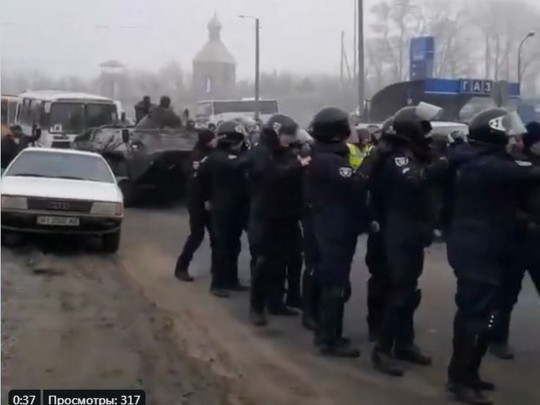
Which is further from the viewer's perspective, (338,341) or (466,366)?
(338,341)

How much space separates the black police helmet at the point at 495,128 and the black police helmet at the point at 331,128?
1.07 metres

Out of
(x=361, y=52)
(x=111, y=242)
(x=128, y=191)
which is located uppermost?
(x=361, y=52)

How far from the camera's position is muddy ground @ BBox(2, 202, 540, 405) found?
6.30m

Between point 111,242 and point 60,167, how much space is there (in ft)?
4.46

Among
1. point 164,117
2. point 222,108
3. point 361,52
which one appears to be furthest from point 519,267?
point 222,108

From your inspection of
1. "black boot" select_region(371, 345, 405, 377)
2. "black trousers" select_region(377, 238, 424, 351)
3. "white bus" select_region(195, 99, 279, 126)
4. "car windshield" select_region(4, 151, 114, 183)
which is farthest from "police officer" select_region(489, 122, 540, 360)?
"white bus" select_region(195, 99, 279, 126)

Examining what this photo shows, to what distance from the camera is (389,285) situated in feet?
23.6

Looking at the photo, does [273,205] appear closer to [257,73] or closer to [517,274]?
[517,274]

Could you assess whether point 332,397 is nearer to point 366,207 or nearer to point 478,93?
point 366,207

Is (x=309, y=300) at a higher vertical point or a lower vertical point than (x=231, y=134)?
lower

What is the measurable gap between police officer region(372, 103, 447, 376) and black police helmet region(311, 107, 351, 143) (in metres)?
0.38

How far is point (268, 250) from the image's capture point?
8281 millimetres

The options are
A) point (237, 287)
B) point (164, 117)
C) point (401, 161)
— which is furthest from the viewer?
point (164, 117)

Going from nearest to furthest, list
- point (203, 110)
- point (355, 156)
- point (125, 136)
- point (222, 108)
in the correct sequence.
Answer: point (355, 156), point (125, 136), point (222, 108), point (203, 110)
